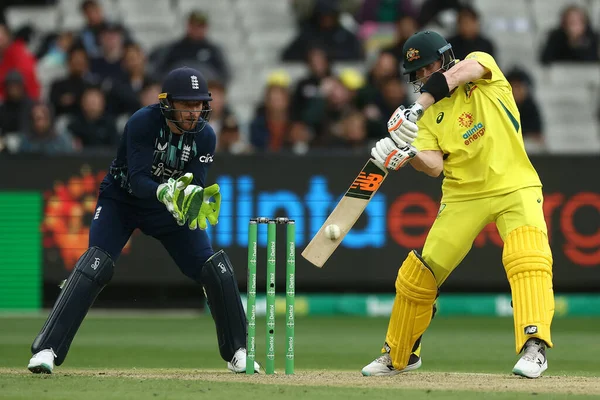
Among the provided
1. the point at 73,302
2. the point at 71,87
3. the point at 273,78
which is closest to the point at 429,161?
the point at 73,302

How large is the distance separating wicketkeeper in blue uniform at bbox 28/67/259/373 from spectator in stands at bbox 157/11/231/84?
25.0 ft

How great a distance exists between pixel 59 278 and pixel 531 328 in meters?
7.43

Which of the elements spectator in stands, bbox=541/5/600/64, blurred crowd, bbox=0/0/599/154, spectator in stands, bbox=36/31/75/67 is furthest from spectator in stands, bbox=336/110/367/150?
spectator in stands, bbox=36/31/75/67

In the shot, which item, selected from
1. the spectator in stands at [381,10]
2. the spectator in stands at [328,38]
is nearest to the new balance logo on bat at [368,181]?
the spectator in stands at [328,38]

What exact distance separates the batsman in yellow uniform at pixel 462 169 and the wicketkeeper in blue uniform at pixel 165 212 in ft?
3.35

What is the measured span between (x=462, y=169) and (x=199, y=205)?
1588 mm

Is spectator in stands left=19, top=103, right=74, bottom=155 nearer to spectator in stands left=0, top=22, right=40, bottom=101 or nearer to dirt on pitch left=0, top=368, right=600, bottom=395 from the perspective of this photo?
spectator in stands left=0, top=22, right=40, bottom=101

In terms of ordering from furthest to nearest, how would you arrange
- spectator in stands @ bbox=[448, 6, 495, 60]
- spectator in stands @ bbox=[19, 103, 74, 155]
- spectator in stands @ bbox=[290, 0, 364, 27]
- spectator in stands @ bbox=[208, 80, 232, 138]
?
1. spectator in stands @ bbox=[290, 0, 364, 27]
2. spectator in stands @ bbox=[448, 6, 495, 60]
3. spectator in stands @ bbox=[208, 80, 232, 138]
4. spectator in stands @ bbox=[19, 103, 74, 155]

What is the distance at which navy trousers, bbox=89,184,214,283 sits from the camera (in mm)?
7785

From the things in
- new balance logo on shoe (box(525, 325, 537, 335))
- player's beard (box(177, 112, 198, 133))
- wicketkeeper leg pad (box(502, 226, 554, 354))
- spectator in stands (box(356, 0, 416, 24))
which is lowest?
new balance logo on shoe (box(525, 325, 537, 335))

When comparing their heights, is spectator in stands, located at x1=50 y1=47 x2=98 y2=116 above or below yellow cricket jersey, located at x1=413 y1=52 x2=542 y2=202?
above

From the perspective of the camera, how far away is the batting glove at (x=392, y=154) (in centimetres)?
730

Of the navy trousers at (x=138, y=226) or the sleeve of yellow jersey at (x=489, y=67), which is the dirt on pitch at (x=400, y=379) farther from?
the sleeve of yellow jersey at (x=489, y=67)

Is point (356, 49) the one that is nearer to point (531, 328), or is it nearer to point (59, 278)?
point (59, 278)
